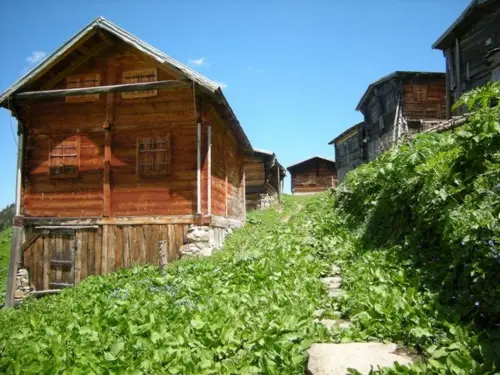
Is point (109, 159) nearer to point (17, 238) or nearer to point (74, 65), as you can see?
point (74, 65)

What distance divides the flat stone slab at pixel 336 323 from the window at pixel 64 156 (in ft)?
34.5

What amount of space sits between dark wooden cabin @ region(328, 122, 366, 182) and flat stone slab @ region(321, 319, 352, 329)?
26.0 m

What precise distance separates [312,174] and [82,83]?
31228 millimetres

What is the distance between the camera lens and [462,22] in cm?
1488

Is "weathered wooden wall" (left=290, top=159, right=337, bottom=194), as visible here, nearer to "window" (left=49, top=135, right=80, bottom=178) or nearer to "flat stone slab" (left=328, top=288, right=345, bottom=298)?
"window" (left=49, top=135, right=80, bottom=178)

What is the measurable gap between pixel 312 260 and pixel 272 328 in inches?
113

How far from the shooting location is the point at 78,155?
1169 centimetres

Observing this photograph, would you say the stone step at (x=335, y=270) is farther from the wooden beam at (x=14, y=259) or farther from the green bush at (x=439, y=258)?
the wooden beam at (x=14, y=259)

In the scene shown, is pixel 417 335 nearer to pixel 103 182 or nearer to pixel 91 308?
pixel 91 308

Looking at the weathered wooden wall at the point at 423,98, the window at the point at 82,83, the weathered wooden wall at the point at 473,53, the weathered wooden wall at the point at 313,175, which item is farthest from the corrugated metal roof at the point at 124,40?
the weathered wooden wall at the point at 313,175

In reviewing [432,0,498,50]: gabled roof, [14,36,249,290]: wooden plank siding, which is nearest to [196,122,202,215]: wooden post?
[14,36,249,290]: wooden plank siding

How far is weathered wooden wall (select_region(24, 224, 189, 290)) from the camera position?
10906 millimetres

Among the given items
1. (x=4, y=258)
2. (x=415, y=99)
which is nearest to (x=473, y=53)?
(x=415, y=99)

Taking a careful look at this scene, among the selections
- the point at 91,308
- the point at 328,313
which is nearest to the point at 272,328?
the point at 328,313
